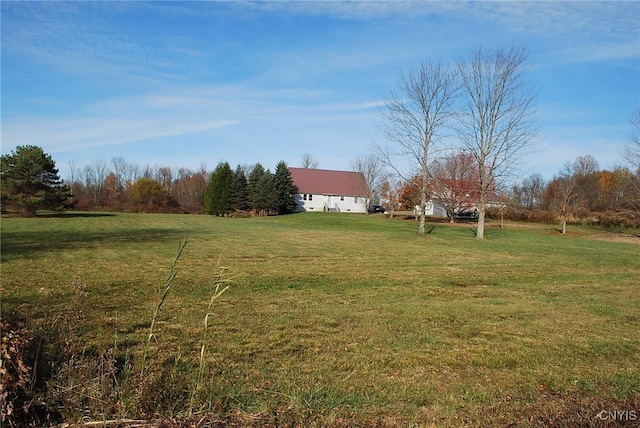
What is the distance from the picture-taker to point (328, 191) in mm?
66000

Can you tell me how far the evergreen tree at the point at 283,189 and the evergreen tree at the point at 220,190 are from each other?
6182mm

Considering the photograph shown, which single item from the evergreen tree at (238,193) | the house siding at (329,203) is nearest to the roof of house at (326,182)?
the house siding at (329,203)

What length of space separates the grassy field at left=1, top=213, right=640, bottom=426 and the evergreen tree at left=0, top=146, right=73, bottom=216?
103 feet

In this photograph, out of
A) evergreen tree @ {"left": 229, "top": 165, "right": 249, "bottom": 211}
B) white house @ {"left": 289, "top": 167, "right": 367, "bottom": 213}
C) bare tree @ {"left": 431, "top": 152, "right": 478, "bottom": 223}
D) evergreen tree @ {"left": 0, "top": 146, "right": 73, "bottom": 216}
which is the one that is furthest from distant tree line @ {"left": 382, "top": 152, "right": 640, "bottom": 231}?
evergreen tree @ {"left": 0, "top": 146, "right": 73, "bottom": 216}

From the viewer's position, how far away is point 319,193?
65.3 metres

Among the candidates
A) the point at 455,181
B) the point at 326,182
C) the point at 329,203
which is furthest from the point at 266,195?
the point at 455,181

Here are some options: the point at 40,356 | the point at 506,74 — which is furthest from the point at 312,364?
the point at 506,74

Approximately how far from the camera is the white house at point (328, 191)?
6494 centimetres

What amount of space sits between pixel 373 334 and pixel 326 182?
62174mm

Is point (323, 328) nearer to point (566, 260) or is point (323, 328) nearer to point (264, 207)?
point (566, 260)

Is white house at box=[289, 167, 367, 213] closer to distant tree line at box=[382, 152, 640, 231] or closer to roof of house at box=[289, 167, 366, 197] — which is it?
roof of house at box=[289, 167, 366, 197]

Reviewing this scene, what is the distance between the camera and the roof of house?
214ft

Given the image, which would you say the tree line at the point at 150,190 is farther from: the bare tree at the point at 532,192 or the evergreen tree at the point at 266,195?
the bare tree at the point at 532,192

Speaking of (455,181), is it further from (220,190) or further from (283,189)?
(220,190)
